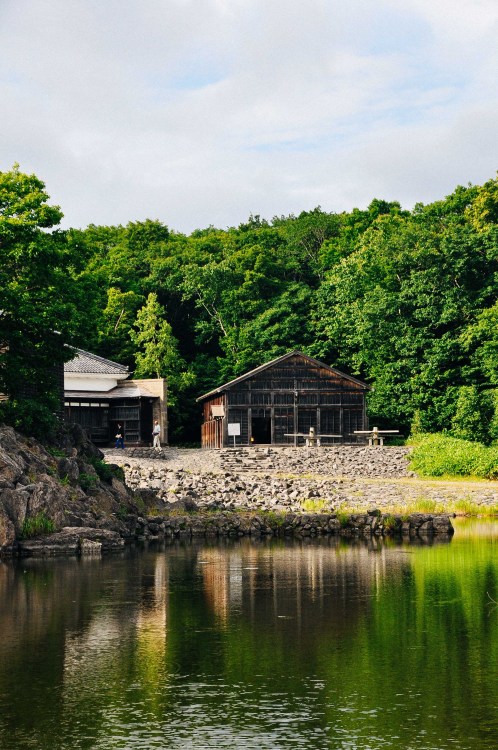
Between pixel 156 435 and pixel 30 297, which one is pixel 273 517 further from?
pixel 156 435

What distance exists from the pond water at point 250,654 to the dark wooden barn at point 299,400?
1247 inches

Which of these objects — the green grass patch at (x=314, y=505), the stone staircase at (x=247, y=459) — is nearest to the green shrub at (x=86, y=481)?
the green grass patch at (x=314, y=505)

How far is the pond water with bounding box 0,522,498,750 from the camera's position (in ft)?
39.4

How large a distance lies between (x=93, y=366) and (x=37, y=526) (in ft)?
105

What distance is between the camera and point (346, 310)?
64.2 meters

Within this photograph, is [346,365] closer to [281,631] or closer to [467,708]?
[281,631]

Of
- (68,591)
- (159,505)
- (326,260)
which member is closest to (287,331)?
(326,260)

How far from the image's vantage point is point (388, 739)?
11.6 m

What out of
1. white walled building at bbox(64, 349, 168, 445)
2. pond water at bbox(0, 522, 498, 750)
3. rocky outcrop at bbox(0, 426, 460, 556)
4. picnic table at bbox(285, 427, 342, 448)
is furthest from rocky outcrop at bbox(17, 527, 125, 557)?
white walled building at bbox(64, 349, 168, 445)

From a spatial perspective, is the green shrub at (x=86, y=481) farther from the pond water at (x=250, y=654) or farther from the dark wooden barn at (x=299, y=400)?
the dark wooden barn at (x=299, y=400)

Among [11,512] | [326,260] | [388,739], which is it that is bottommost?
[388,739]

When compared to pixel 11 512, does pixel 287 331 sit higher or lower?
higher

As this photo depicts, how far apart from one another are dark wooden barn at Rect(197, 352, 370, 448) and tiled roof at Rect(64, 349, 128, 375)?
6.56m

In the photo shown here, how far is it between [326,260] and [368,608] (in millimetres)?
54429
